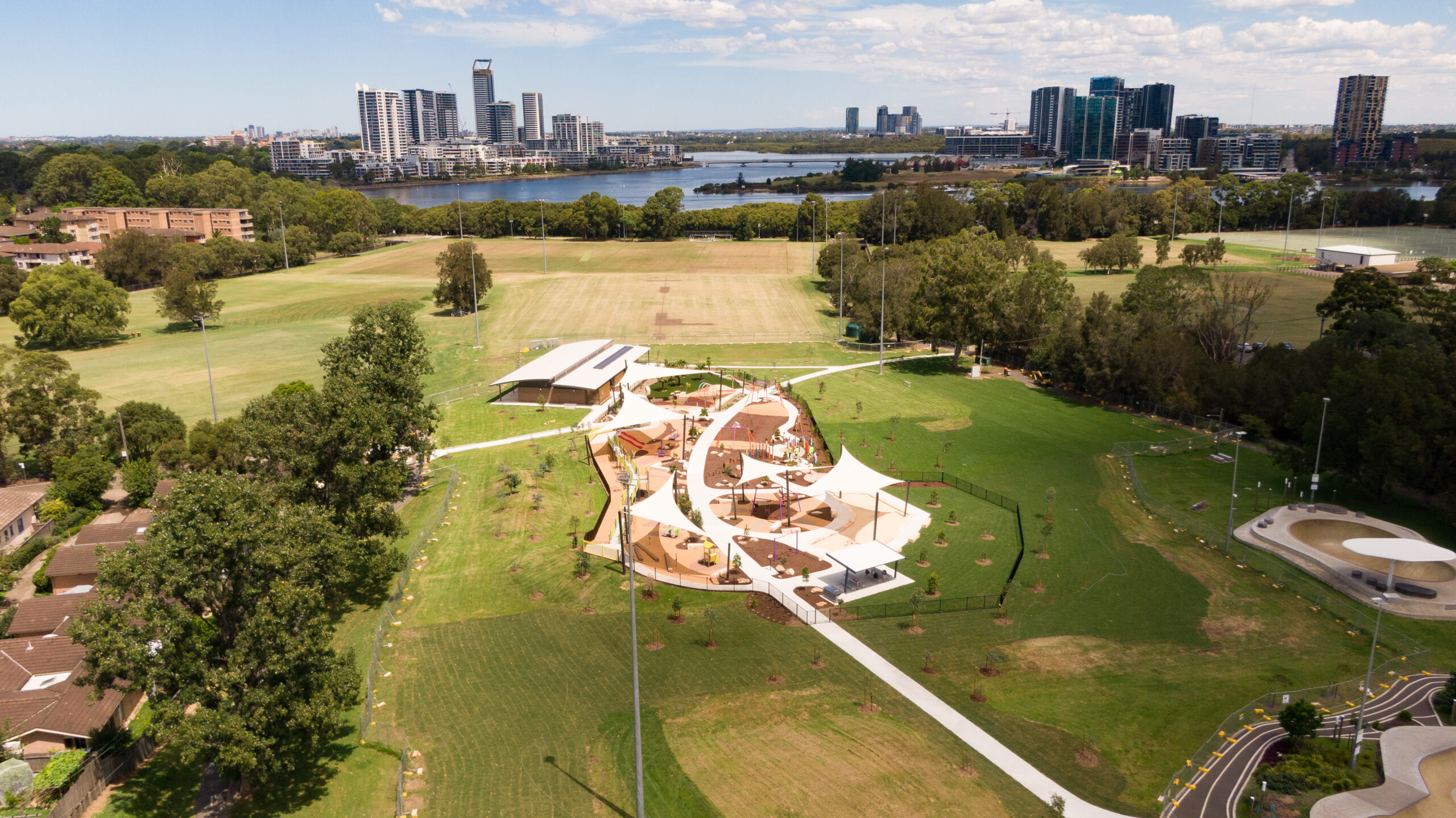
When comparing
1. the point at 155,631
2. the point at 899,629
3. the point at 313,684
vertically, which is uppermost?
the point at 155,631

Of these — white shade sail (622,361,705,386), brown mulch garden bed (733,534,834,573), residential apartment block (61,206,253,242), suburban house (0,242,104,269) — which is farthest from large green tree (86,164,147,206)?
brown mulch garden bed (733,534,834,573)

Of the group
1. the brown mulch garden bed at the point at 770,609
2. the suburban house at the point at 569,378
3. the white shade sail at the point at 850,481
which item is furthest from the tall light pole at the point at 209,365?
the brown mulch garden bed at the point at 770,609

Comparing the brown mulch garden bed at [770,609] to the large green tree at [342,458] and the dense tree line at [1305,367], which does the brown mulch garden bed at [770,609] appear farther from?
the dense tree line at [1305,367]

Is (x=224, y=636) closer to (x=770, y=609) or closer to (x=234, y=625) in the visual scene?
(x=234, y=625)

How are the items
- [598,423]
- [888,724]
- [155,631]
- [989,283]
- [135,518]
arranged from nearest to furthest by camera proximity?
1. [155,631]
2. [888,724]
3. [135,518]
4. [598,423]
5. [989,283]

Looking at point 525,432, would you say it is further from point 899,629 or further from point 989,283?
point 989,283

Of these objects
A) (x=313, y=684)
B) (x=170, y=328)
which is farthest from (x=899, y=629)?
(x=170, y=328)
